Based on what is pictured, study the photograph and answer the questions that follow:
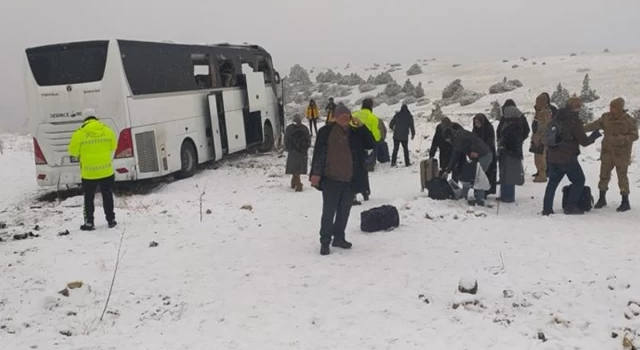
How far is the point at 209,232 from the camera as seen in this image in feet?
28.0

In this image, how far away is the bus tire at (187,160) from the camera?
1460 cm

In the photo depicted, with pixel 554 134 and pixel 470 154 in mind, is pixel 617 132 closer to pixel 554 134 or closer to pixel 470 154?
pixel 554 134

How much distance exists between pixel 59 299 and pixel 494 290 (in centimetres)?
453

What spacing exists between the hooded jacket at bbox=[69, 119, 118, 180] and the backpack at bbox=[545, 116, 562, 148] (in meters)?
6.92

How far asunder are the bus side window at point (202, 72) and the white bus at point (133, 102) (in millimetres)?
27

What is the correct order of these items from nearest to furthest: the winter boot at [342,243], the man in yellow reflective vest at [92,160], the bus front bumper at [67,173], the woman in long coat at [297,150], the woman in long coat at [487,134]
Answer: the winter boot at [342,243], the man in yellow reflective vest at [92,160], the woman in long coat at [487,134], the woman in long coat at [297,150], the bus front bumper at [67,173]

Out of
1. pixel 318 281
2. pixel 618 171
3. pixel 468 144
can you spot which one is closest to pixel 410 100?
pixel 468 144

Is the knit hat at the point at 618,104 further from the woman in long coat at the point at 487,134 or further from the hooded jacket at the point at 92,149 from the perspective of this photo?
the hooded jacket at the point at 92,149

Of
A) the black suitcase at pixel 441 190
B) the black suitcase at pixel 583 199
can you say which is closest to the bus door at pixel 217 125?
the black suitcase at pixel 441 190

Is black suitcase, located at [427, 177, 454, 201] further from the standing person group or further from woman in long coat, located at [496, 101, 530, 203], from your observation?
woman in long coat, located at [496, 101, 530, 203]

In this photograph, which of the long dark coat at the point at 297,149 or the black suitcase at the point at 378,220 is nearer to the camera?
the black suitcase at the point at 378,220

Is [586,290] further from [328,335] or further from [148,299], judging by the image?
[148,299]

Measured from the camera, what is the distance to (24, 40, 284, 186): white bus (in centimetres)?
1177

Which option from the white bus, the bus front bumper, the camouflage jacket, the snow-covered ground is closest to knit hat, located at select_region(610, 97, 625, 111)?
the camouflage jacket
